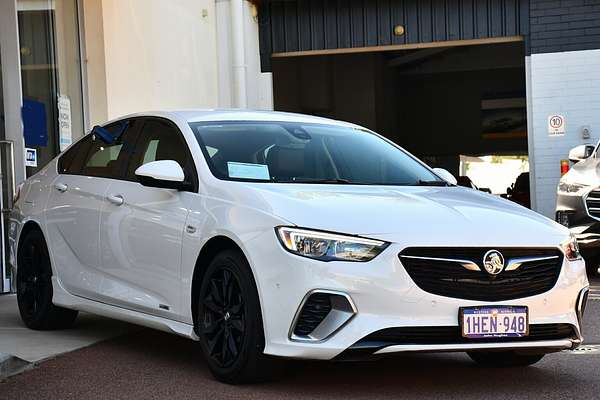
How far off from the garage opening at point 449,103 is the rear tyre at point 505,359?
23.4 m

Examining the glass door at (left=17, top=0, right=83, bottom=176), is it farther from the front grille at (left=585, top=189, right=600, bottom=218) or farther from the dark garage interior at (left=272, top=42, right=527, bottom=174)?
the dark garage interior at (left=272, top=42, right=527, bottom=174)

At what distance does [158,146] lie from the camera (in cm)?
666

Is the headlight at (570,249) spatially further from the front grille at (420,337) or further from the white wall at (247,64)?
the white wall at (247,64)

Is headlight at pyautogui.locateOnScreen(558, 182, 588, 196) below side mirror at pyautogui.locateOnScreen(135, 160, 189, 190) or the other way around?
below

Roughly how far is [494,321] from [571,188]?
674cm

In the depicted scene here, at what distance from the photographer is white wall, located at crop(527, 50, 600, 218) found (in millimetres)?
16016

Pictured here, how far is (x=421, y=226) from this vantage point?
509 cm

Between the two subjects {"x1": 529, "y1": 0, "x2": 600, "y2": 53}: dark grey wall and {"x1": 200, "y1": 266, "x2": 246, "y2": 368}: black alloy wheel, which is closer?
{"x1": 200, "y1": 266, "x2": 246, "y2": 368}: black alloy wheel

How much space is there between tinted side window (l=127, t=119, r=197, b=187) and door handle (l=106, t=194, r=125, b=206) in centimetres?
15

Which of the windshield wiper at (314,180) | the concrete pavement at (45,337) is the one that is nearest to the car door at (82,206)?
the concrete pavement at (45,337)

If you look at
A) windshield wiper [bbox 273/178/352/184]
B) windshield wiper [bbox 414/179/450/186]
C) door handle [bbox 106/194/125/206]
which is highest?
Answer: windshield wiper [bbox 273/178/352/184]

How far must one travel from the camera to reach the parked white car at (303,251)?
4.93 metres

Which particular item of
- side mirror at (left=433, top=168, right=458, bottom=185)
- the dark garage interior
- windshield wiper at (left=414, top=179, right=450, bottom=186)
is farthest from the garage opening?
windshield wiper at (left=414, top=179, right=450, bottom=186)

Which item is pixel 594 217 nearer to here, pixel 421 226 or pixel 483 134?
pixel 421 226
